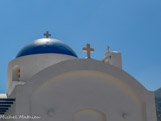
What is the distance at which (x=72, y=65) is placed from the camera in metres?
9.67

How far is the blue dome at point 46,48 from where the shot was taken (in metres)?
13.0

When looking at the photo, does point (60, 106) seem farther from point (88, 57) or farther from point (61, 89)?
point (88, 57)

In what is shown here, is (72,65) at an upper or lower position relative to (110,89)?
upper

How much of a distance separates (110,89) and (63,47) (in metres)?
4.39

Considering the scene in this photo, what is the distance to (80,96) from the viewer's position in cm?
962

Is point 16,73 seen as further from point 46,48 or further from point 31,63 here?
point 46,48

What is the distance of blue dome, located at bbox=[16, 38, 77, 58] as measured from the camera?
42.7ft

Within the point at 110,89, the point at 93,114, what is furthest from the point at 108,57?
the point at 93,114

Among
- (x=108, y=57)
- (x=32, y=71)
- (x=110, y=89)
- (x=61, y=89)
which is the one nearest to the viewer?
(x=61, y=89)

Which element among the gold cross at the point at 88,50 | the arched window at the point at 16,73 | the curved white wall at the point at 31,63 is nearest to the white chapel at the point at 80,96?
Result: the gold cross at the point at 88,50

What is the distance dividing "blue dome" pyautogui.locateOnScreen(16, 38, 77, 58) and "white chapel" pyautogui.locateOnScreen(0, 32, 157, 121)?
2.80 metres

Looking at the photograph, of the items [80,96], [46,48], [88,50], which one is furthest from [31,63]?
[80,96]

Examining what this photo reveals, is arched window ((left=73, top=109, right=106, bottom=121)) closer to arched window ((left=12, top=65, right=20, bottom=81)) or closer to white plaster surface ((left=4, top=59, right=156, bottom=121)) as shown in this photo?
white plaster surface ((left=4, top=59, right=156, bottom=121))

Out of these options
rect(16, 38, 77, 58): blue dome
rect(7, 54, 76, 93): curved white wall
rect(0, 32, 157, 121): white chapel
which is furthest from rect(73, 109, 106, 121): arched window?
rect(16, 38, 77, 58): blue dome
